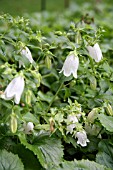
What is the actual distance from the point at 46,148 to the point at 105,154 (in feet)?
0.92

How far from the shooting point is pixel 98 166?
66.9 inches

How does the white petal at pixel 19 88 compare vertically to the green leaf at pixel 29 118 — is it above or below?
above

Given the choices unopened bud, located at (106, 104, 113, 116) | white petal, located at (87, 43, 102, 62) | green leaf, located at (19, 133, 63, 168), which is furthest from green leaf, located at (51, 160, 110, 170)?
white petal, located at (87, 43, 102, 62)

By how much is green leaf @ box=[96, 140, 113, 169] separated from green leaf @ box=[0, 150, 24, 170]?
15.0 inches

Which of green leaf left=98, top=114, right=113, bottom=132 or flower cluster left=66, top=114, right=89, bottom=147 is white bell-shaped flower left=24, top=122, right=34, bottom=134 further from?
green leaf left=98, top=114, right=113, bottom=132

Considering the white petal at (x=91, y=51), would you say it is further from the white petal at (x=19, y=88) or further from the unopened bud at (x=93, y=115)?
the white petal at (x=19, y=88)

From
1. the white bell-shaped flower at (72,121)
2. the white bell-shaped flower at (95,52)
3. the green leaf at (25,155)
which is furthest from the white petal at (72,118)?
the white bell-shaped flower at (95,52)

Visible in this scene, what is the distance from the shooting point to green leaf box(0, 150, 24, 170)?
1.64 m

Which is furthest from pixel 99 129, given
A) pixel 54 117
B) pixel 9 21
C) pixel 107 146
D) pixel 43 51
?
pixel 9 21

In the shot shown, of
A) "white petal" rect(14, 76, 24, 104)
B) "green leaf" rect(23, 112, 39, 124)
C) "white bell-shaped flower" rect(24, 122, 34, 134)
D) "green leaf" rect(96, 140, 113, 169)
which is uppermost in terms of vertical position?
"white petal" rect(14, 76, 24, 104)

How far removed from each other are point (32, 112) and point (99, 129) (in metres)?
0.34

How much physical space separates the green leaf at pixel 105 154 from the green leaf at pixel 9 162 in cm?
38

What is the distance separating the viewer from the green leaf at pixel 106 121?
186 centimetres

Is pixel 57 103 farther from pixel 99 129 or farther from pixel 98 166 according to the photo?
pixel 98 166
